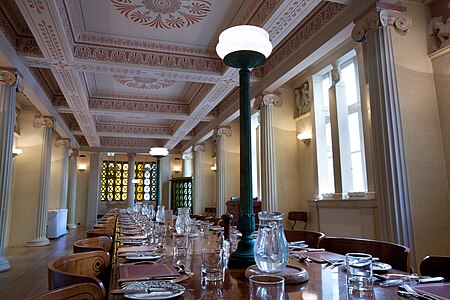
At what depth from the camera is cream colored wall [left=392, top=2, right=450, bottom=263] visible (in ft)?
10.9

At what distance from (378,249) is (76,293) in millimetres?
1657

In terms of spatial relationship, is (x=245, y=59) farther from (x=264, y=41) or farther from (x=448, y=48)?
(x=448, y=48)

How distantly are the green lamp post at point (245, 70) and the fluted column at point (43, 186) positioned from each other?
7.59 metres

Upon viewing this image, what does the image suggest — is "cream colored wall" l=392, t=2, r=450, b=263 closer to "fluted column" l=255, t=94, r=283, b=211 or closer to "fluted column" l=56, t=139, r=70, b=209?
"fluted column" l=255, t=94, r=283, b=211

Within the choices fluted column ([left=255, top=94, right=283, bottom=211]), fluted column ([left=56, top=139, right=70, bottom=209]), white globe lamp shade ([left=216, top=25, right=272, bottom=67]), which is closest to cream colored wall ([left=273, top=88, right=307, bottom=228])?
fluted column ([left=255, top=94, right=283, bottom=211])

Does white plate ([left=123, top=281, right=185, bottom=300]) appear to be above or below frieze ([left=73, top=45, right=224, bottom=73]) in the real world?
below

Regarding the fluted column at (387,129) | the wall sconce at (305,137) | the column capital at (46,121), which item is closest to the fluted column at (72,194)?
the column capital at (46,121)

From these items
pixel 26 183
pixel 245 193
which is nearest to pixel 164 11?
pixel 245 193

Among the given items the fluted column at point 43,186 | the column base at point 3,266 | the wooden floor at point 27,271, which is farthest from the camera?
the fluted column at point 43,186

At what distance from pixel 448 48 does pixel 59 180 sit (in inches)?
420

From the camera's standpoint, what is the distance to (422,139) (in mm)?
3543

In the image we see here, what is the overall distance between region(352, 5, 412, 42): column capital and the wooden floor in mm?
3881

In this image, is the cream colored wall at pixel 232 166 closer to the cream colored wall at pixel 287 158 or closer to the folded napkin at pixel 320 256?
the cream colored wall at pixel 287 158

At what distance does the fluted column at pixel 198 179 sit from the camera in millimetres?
12016
